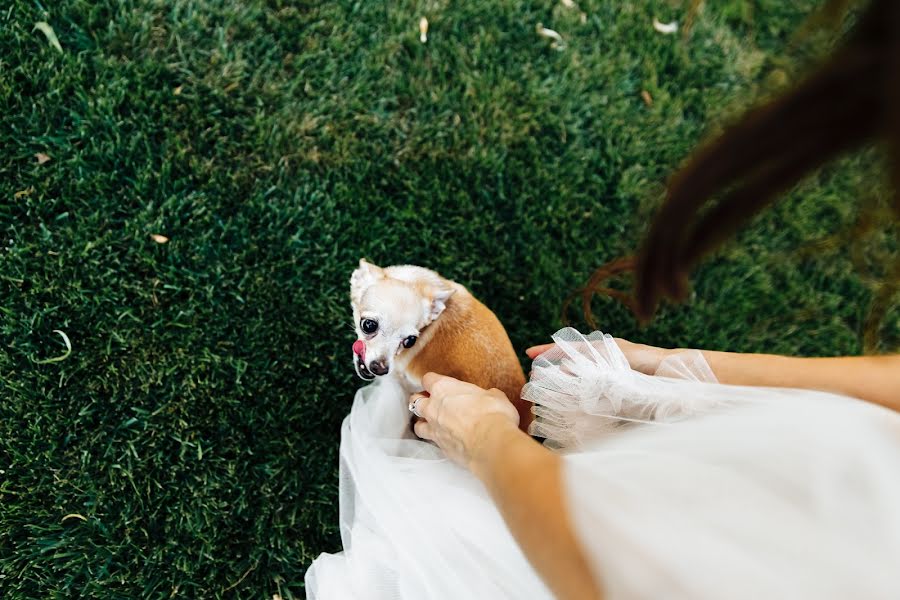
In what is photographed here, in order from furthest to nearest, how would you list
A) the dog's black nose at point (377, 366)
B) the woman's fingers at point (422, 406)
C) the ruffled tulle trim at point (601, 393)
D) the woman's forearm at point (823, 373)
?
the dog's black nose at point (377, 366) < the woman's fingers at point (422, 406) < the ruffled tulle trim at point (601, 393) < the woman's forearm at point (823, 373)

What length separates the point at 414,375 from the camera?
2.20 metres

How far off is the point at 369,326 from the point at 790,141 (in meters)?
1.50

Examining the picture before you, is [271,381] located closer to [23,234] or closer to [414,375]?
[414,375]

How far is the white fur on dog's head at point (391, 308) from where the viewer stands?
2021 mm

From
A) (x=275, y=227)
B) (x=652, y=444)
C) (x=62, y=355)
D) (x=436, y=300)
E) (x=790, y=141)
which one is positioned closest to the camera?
(x=790, y=141)

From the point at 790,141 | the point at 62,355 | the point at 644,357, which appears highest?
the point at 790,141

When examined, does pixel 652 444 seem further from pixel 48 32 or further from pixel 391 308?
pixel 48 32

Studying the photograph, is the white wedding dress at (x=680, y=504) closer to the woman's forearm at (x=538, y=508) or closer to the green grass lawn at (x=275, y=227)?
the woman's forearm at (x=538, y=508)

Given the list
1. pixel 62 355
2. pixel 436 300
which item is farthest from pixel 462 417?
pixel 62 355

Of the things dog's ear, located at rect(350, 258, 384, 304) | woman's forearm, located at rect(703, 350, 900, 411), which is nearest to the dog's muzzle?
dog's ear, located at rect(350, 258, 384, 304)

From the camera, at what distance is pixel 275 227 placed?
8.54ft

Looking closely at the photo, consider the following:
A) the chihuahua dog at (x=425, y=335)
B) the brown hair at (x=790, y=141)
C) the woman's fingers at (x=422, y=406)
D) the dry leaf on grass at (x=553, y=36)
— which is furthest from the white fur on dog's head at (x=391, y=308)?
the dry leaf on grass at (x=553, y=36)

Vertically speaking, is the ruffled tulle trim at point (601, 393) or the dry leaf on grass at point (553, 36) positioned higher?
the dry leaf on grass at point (553, 36)

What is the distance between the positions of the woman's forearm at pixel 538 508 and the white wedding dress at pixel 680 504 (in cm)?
3
